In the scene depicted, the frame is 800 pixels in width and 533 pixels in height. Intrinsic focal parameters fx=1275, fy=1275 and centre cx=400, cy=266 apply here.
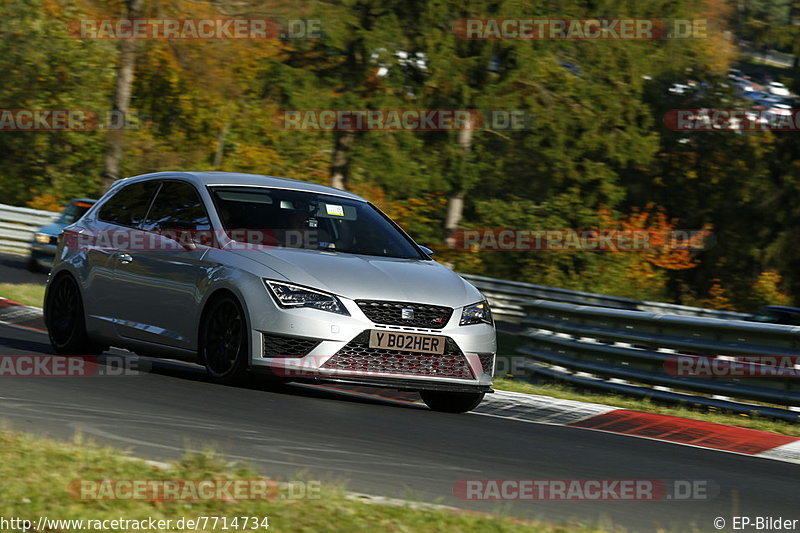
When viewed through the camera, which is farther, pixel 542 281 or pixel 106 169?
pixel 542 281

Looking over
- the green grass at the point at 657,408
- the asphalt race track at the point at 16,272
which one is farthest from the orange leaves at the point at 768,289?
A: the green grass at the point at 657,408

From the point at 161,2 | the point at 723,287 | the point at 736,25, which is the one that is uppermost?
the point at 736,25

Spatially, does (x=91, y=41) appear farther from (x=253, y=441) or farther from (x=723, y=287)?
(x=253, y=441)

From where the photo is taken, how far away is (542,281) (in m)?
41.3

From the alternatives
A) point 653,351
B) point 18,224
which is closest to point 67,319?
point 653,351

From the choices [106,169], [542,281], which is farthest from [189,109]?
[106,169]

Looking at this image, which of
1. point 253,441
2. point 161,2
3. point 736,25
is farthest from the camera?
point 736,25

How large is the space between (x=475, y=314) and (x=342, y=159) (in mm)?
31468

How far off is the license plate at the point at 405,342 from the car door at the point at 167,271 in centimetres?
144

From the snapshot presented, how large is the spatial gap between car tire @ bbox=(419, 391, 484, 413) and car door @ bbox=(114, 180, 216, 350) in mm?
1919

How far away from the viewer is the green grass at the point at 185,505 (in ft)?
15.7

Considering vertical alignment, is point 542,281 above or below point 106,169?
below

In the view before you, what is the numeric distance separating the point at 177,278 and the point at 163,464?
149 inches

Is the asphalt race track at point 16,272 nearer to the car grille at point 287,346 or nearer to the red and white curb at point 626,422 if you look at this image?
the red and white curb at point 626,422
